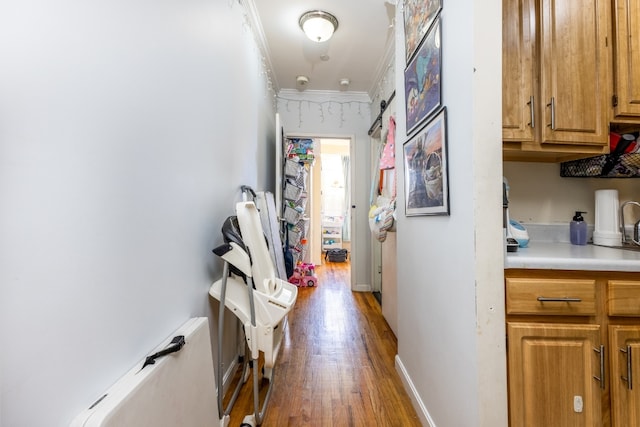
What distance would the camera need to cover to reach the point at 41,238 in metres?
0.56

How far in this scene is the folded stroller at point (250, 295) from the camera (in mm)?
1310

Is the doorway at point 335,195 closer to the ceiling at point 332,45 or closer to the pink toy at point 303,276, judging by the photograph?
the pink toy at point 303,276

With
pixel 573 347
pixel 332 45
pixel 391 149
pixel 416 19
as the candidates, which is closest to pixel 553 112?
pixel 416 19

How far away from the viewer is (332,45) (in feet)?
8.55

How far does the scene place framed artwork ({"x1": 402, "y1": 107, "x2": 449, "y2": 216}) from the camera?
3.78 ft

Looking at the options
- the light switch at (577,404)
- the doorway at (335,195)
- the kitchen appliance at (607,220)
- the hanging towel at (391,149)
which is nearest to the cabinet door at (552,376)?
the light switch at (577,404)

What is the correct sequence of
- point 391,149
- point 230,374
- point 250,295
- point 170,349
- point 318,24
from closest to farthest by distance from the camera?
point 170,349, point 250,295, point 230,374, point 318,24, point 391,149

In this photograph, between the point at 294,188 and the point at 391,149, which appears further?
the point at 294,188

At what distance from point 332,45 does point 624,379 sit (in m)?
2.96

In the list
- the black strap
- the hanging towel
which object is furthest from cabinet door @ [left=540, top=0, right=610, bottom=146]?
the black strap

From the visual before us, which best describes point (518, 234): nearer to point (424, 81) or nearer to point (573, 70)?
point (573, 70)

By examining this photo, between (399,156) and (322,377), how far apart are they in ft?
5.13

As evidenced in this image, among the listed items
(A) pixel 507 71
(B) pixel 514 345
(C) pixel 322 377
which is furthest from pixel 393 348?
(A) pixel 507 71

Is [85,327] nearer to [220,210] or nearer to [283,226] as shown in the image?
[220,210]
